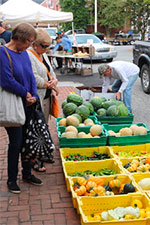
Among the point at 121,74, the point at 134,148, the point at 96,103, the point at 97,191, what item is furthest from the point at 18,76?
the point at 121,74

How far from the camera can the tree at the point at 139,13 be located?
1237 inches

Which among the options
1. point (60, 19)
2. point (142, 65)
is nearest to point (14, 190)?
point (142, 65)

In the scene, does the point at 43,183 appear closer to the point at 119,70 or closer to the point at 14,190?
the point at 14,190

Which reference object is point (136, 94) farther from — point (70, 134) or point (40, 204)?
point (40, 204)

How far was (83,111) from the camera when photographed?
5.47 metres

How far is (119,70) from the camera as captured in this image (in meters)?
6.28

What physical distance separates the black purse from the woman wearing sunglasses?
0.62 metres

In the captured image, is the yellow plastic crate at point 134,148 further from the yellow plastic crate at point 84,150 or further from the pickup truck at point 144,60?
the pickup truck at point 144,60

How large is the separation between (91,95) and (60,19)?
27.0 ft

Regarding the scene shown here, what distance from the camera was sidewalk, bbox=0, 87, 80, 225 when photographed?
10.8 feet

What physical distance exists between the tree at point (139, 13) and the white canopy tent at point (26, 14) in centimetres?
1961

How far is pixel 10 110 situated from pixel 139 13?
32047 millimetres

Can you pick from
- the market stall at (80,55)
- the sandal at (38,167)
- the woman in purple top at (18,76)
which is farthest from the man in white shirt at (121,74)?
the market stall at (80,55)

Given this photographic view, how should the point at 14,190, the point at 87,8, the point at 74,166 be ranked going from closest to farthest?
the point at 14,190 < the point at 74,166 < the point at 87,8
